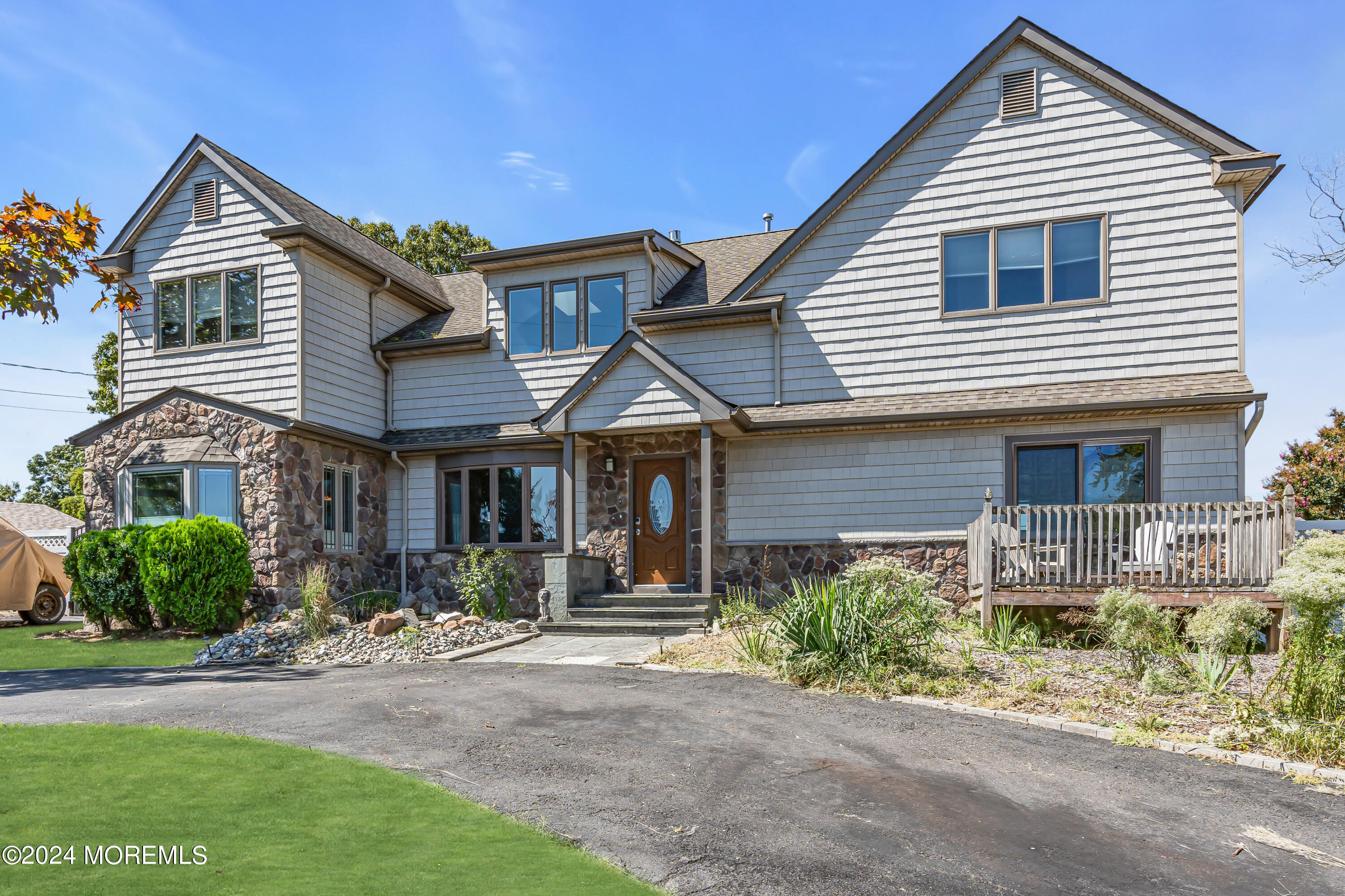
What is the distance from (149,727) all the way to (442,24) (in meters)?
9.93

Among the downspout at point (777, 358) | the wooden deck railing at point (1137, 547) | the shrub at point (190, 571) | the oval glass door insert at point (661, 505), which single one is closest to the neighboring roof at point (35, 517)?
the shrub at point (190, 571)

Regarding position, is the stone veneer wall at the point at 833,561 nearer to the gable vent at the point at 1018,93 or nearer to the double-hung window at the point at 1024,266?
the double-hung window at the point at 1024,266

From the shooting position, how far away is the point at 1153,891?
4.34 m

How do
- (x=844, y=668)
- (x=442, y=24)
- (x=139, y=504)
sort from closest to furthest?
1. (x=844, y=668)
2. (x=442, y=24)
3. (x=139, y=504)

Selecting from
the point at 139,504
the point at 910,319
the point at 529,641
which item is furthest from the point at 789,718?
the point at 139,504

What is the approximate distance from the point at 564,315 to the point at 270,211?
17.9 feet

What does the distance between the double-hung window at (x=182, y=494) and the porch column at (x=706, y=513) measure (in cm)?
772

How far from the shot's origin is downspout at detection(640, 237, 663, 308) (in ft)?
54.6

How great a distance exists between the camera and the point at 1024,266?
564 inches

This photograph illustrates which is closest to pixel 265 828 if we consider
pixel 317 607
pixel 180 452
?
pixel 317 607

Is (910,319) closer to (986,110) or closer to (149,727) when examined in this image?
(986,110)

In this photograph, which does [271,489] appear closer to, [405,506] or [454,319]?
[405,506]

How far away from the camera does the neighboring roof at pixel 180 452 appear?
15.8 metres

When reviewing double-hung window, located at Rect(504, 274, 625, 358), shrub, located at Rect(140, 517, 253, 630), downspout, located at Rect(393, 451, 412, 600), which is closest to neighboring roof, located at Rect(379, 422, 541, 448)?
downspout, located at Rect(393, 451, 412, 600)
